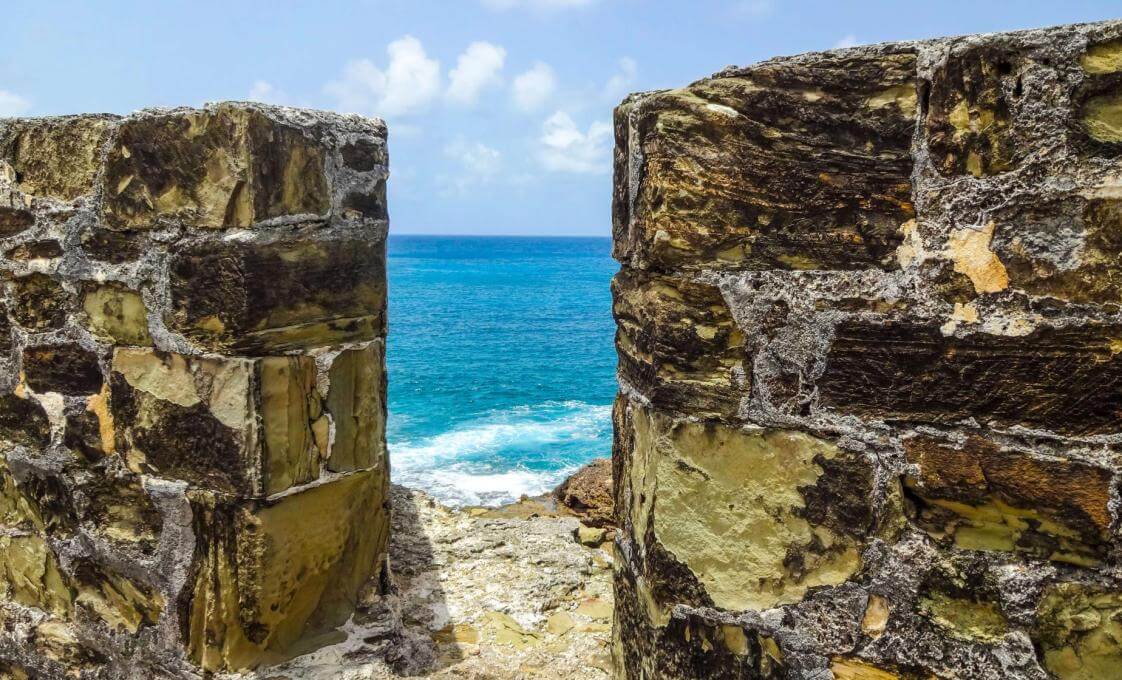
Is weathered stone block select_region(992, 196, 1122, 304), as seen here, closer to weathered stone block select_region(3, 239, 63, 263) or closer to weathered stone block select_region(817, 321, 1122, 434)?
weathered stone block select_region(817, 321, 1122, 434)

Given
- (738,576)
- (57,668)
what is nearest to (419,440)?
(57,668)

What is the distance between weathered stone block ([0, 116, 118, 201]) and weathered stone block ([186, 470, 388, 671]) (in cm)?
97

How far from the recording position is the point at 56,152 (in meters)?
2.34

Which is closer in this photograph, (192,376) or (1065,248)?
(1065,248)

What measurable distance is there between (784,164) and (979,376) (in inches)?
19.0

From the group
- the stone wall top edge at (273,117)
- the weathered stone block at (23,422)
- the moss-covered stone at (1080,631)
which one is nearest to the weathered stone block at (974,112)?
the moss-covered stone at (1080,631)

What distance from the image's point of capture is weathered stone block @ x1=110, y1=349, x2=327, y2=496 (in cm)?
219

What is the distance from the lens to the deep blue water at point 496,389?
13.3m

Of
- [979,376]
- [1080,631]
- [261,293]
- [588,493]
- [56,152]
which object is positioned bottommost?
[588,493]

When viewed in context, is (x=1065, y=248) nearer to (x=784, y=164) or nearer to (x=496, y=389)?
(x=784, y=164)

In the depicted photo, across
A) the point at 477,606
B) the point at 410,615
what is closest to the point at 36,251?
the point at 410,615

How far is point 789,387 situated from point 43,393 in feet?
7.38

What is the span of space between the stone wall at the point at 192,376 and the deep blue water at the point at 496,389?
28.2 ft

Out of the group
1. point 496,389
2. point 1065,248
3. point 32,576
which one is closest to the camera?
point 1065,248
